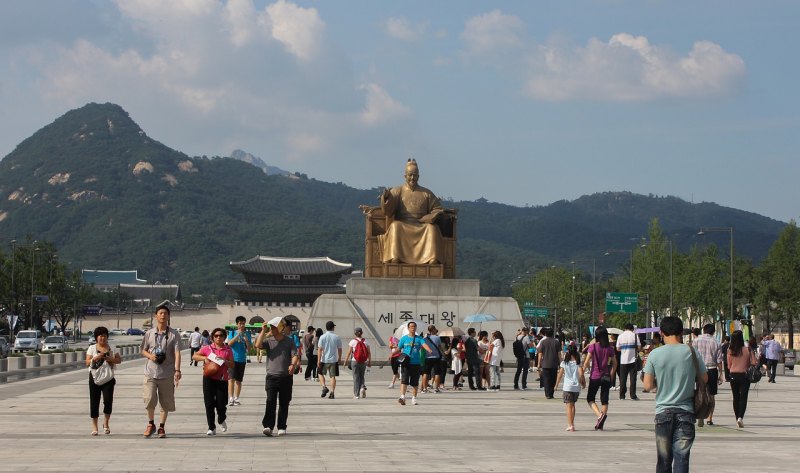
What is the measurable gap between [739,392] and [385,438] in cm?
528

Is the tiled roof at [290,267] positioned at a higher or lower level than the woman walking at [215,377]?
higher

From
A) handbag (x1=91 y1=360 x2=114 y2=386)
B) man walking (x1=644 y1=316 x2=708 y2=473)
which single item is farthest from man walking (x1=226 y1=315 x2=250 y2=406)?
man walking (x1=644 y1=316 x2=708 y2=473)

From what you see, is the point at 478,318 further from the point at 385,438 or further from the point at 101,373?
the point at 101,373

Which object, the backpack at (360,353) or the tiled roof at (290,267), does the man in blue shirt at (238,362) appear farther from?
the tiled roof at (290,267)

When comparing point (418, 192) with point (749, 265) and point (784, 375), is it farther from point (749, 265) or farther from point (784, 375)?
point (749, 265)

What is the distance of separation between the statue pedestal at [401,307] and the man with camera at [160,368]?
2040 cm

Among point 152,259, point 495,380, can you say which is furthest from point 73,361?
point 152,259

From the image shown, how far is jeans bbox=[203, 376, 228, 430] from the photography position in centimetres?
1370

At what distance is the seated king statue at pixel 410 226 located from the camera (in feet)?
115

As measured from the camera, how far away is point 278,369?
14.0 meters

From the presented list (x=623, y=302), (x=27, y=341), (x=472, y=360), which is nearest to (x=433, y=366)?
(x=472, y=360)

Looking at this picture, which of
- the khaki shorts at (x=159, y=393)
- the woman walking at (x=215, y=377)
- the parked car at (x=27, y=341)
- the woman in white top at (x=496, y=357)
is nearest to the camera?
the khaki shorts at (x=159, y=393)

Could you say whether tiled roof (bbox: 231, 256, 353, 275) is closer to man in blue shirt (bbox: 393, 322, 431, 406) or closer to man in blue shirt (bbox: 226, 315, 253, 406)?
man in blue shirt (bbox: 393, 322, 431, 406)

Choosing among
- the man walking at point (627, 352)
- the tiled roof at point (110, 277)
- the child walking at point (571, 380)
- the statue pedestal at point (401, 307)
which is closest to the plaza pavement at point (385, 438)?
the child walking at point (571, 380)
